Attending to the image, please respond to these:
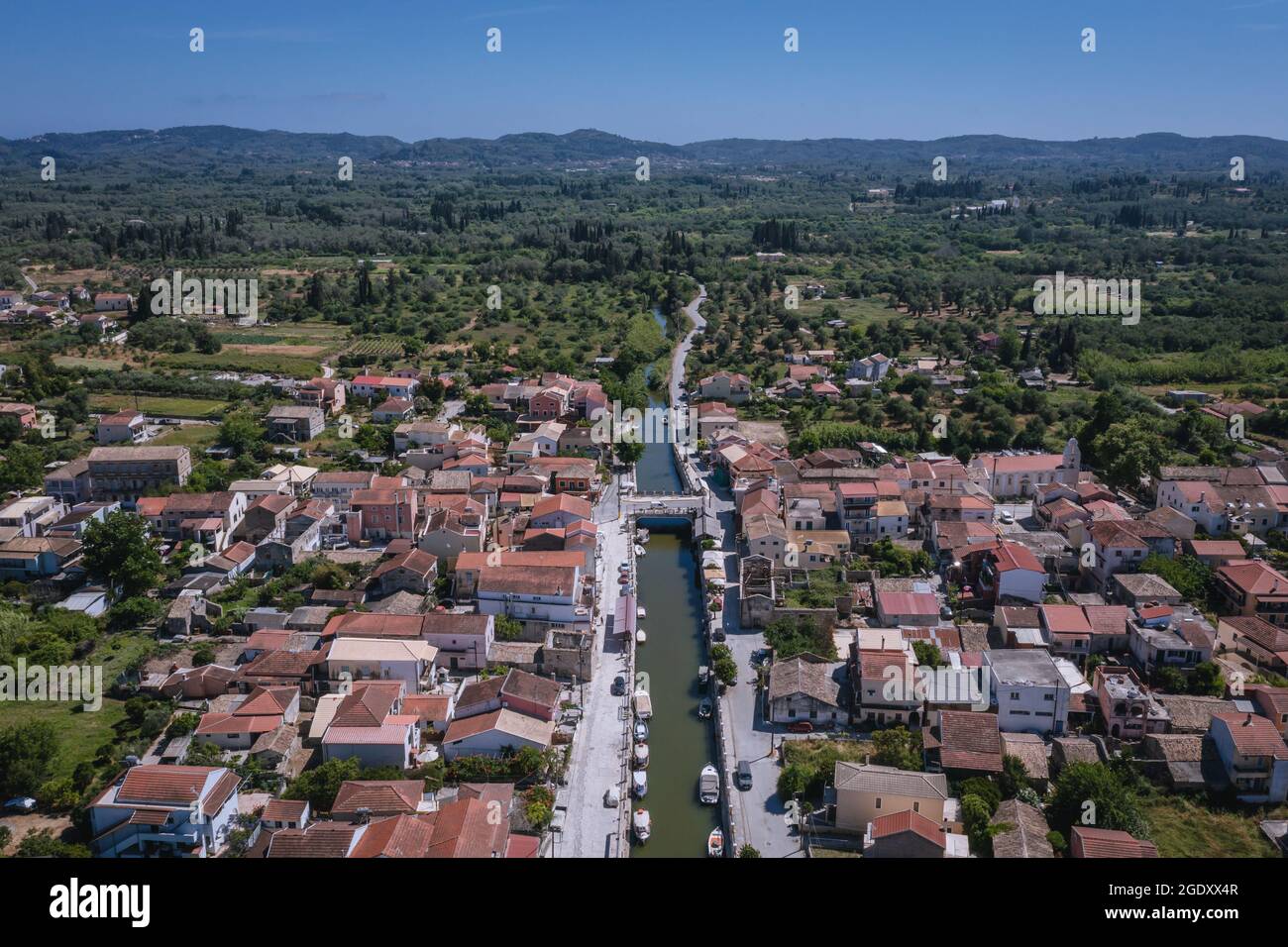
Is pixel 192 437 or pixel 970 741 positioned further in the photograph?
pixel 192 437

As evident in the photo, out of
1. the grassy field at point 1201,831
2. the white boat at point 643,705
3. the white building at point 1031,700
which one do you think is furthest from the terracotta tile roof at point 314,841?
the grassy field at point 1201,831

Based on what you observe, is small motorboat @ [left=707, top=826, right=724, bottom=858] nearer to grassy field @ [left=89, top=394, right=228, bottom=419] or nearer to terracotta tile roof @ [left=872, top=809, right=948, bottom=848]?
terracotta tile roof @ [left=872, top=809, right=948, bottom=848]

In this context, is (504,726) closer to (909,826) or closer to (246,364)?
(909,826)

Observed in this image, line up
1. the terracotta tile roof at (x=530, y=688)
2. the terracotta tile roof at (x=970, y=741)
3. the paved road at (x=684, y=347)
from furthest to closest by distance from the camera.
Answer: the paved road at (x=684, y=347) < the terracotta tile roof at (x=530, y=688) < the terracotta tile roof at (x=970, y=741)

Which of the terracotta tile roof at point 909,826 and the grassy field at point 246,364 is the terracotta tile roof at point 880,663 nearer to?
the terracotta tile roof at point 909,826

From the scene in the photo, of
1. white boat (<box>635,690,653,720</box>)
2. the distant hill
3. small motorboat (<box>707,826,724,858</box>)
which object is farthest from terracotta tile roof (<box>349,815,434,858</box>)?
the distant hill

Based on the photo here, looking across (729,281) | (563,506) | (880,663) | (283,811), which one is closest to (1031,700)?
(880,663)
